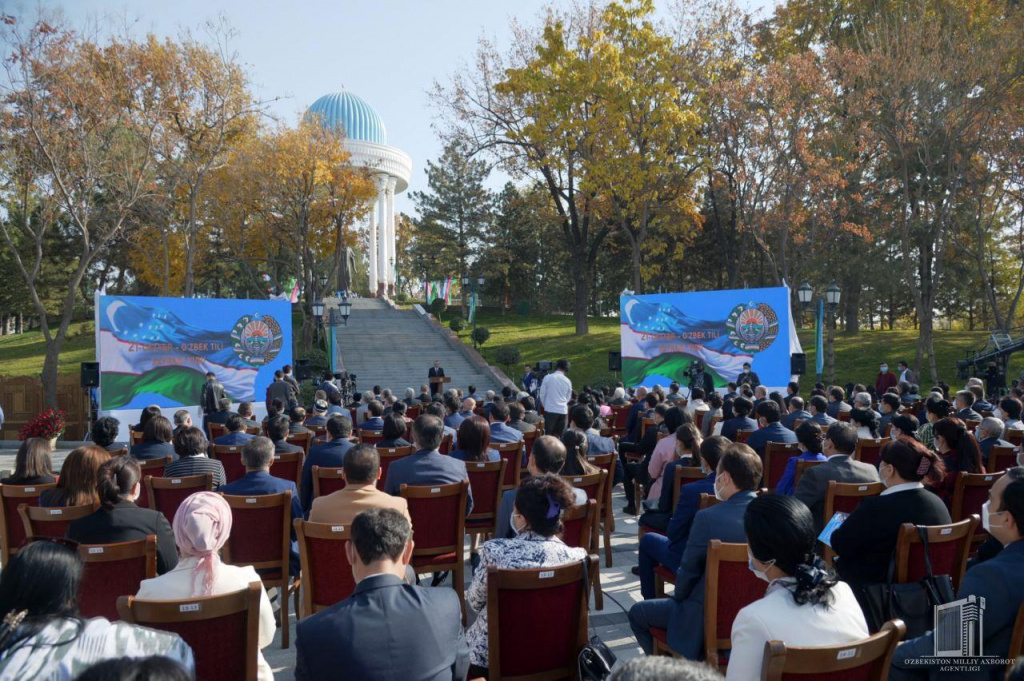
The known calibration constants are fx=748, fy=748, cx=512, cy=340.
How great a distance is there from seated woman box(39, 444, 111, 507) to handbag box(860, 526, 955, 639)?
4.52m

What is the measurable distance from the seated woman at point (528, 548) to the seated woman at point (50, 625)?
4.64 ft

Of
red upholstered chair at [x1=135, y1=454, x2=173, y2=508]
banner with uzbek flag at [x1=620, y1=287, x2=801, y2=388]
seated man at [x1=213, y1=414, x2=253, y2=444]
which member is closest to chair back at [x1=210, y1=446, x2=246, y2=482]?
seated man at [x1=213, y1=414, x2=253, y2=444]

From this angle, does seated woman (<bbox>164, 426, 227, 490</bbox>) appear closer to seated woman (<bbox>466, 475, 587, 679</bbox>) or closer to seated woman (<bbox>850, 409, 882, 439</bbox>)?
seated woman (<bbox>466, 475, 587, 679</bbox>)

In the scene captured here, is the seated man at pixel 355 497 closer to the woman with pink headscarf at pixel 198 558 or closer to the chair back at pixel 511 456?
the woman with pink headscarf at pixel 198 558

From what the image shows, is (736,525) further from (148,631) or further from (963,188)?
(963,188)

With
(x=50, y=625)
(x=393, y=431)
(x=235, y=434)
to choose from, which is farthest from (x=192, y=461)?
(x=50, y=625)

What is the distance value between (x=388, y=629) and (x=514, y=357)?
77.4 feet

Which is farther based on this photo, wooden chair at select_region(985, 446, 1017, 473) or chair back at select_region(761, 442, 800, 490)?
chair back at select_region(761, 442, 800, 490)

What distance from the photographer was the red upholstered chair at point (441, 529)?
4.90m

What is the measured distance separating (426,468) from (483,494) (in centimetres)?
74

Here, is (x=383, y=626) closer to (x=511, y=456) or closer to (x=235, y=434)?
(x=511, y=456)

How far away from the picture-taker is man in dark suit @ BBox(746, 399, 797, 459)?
7340 millimetres

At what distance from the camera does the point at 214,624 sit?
2754 millimetres

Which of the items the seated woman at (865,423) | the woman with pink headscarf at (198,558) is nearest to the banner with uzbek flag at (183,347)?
the seated woman at (865,423)
